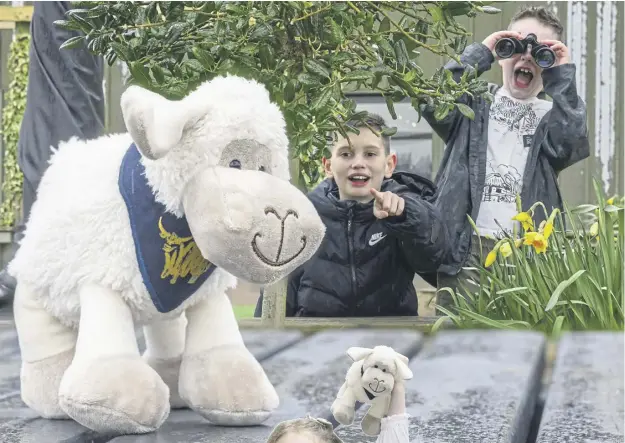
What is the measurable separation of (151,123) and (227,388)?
353 millimetres

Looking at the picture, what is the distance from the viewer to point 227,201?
3.37ft

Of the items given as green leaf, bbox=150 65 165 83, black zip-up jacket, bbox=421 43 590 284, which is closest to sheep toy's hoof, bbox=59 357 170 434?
green leaf, bbox=150 65 165 83

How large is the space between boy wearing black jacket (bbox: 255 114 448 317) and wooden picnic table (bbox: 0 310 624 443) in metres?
0.50

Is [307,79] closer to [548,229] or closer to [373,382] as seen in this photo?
[373,382]

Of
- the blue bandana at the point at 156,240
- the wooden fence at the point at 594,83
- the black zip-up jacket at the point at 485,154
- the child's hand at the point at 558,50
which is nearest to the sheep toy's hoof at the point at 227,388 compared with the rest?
the blue bandana at the point at 156,240

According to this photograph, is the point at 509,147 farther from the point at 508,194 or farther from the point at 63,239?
the point at 63,239

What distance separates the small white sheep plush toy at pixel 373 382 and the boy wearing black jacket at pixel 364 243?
1258mm

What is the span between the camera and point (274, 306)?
2.13 metres

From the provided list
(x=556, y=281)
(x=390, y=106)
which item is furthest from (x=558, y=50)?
(x=390, y=106)

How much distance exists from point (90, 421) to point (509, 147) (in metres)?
1.79

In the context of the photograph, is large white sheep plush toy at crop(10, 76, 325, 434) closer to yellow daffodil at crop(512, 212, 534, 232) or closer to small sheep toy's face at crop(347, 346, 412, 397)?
small sheep toy's face at crop(347, 346, 412, 397)

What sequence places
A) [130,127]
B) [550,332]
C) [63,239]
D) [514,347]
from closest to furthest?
1. [130,127]
2. [63,239]
3. [514,347]
4. [550,332]

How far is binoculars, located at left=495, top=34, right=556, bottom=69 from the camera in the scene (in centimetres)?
238

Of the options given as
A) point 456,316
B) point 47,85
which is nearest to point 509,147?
point 456,316
